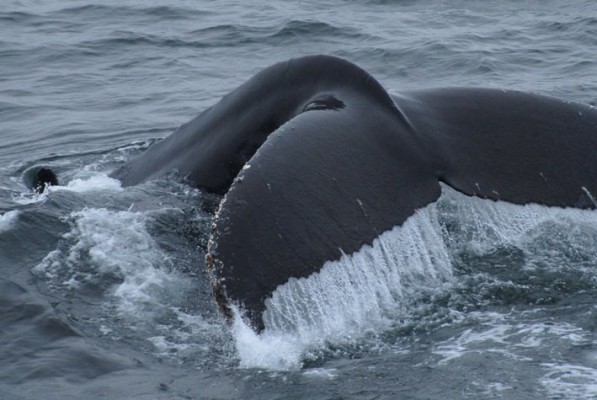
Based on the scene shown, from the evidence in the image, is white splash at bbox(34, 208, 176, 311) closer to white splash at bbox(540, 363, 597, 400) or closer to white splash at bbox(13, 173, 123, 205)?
white splash at bbox(13, 173, 123, 205)

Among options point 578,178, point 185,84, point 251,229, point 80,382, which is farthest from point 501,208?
point 185,84

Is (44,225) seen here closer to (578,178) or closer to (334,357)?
(334,357)

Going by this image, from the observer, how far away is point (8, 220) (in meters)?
6.72

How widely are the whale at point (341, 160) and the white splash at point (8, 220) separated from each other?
1.16 m

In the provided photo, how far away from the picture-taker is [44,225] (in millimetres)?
6660

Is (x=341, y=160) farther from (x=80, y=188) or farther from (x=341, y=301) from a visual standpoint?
(x=80, y=188)

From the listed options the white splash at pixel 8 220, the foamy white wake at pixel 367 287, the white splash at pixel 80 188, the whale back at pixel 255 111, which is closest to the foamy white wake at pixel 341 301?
the foamy white wake at pixel 367 287

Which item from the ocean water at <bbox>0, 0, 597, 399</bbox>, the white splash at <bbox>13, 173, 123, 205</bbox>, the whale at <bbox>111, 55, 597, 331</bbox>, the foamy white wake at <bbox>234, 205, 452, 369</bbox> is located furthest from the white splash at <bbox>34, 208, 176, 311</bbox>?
the foamy white wake at <bbox>234, 205, 452, 369</bbox>

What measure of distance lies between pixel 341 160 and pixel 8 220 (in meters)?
2.75

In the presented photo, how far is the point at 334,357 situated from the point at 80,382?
1.12 metres

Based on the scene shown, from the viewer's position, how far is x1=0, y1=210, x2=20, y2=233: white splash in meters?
6.65

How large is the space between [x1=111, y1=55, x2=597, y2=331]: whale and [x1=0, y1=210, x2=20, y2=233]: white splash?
1.16 meters

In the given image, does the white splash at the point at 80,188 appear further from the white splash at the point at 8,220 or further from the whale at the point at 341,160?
the whale at the point at 341,160

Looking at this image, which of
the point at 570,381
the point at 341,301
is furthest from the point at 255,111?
the point at 570,381
